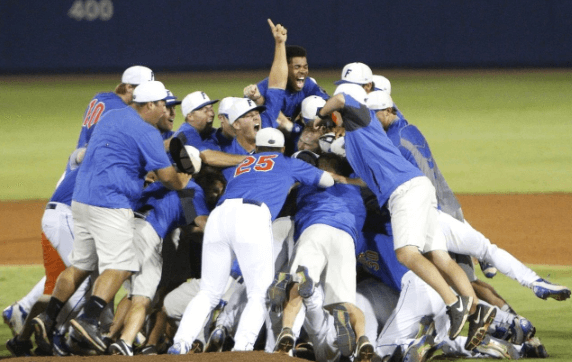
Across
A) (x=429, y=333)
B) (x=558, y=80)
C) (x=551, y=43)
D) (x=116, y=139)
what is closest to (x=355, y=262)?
(x=429, y=333)

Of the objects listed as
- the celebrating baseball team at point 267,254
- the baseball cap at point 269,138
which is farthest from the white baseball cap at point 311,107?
the baseball cap at point 269,138

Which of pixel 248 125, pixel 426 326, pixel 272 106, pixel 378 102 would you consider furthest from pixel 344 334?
pixel 272 106

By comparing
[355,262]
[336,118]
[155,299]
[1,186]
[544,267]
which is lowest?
[1,186]

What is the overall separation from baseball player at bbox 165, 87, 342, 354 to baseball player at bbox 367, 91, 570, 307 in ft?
3.34

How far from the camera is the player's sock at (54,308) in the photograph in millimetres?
6527

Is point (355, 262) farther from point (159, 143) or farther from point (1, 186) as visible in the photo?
point (1, 186)

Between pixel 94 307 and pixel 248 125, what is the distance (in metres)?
1.99

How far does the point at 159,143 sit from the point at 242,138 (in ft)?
3.69

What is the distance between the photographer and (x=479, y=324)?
19.5ft

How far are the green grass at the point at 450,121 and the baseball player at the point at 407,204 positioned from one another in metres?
7.33

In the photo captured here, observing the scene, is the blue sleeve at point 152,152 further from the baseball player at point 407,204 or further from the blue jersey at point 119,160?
the baseball player at point 407,204

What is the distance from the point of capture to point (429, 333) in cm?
622

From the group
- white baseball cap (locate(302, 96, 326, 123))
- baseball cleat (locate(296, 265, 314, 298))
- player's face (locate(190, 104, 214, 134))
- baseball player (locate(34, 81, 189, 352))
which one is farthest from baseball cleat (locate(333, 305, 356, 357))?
player's face (locate(190, 104, 214, 134))

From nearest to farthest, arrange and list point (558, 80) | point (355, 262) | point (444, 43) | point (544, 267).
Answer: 1. point (355, 262)
2. point (544, 267)
3. point (558, 80)
4. point (444, 43)
